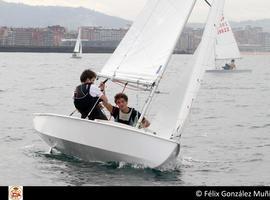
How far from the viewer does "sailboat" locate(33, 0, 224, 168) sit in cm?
1050

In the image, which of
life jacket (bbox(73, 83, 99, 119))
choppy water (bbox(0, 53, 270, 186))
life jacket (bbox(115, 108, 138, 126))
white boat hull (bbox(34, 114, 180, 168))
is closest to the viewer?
choppy water (bbox(0, 53, 270, 186))

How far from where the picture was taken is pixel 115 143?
10.5m

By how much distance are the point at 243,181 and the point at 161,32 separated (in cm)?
265

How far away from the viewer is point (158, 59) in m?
11.3

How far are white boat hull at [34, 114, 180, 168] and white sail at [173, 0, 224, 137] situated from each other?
65 cm

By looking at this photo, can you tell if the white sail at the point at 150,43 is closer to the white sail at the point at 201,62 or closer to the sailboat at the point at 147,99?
the sailboat at the point at 147,99

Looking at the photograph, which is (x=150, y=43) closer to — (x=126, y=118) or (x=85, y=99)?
(x=126, y=118)

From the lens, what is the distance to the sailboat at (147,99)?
34.4ft

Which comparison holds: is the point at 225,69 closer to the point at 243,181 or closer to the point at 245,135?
the point at 245,135

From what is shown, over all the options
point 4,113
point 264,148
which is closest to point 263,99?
point 4,113
